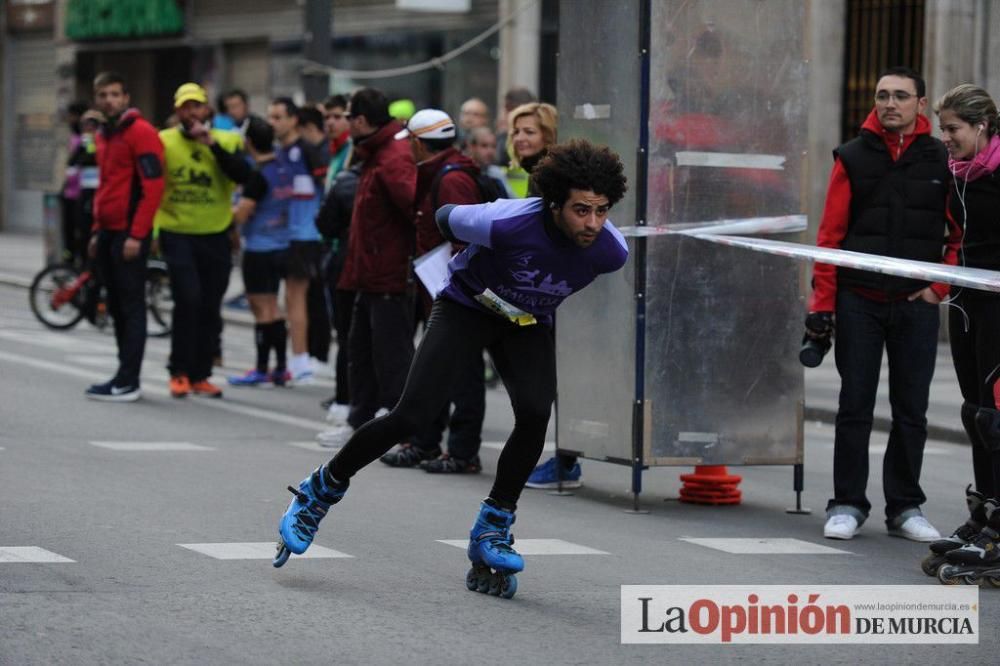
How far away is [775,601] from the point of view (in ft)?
22.2

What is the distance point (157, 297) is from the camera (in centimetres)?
1791

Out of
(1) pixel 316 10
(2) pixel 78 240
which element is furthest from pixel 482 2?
(2) pixel 78 240

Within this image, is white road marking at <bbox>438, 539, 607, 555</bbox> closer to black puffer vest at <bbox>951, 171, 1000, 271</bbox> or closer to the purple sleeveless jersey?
the purple sleeveless jersey

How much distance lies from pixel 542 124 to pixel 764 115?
1.23 m

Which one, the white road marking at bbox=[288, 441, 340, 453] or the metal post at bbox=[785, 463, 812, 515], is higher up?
the metal post at bbox=[785, 463, 812, 515]

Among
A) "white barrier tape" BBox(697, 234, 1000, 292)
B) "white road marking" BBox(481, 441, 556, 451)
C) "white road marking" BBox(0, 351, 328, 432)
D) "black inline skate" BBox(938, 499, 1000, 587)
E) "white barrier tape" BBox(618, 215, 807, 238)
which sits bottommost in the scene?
"white road marking" BBox(481, 441, 556, 451)

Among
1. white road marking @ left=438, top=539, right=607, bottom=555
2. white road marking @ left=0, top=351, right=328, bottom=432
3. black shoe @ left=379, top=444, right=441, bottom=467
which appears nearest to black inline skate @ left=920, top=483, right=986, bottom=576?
white road marking @ left=438, top=539, right=607, bottom=555

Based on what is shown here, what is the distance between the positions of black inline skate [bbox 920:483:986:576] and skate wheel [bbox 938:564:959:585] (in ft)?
0.46

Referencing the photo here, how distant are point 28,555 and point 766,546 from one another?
3012 mm

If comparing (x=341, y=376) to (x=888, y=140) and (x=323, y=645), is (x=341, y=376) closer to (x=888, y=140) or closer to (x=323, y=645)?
(x=888, y=140)

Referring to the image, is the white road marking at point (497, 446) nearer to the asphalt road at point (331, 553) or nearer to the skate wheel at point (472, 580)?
the asphalt road at point (331, 553)

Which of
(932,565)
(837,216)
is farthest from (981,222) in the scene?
(932,565)

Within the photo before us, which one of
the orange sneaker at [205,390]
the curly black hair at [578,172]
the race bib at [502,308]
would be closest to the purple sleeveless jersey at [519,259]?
the race bib at [502,308]

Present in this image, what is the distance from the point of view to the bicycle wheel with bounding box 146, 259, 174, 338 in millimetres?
17656
